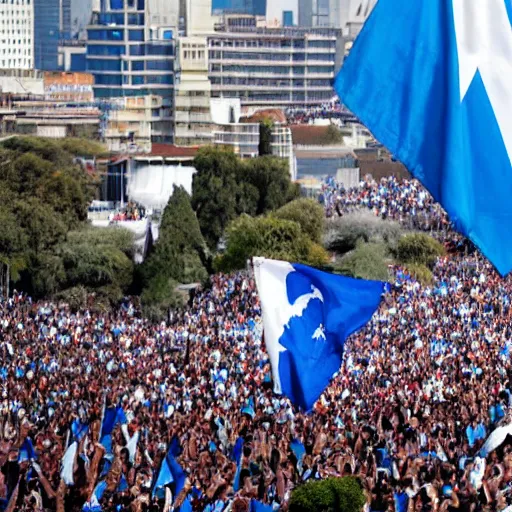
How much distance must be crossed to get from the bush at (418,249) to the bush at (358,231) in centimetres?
98

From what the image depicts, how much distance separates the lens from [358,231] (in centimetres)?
7344

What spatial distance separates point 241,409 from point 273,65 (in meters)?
144

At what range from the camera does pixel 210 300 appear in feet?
180

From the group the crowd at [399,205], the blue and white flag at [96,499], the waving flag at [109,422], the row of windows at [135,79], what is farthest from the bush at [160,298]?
the row of windows at [135,79]

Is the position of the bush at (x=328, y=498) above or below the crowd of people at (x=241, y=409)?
above

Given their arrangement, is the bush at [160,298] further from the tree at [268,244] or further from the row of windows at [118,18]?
the row of windows at [118,18]

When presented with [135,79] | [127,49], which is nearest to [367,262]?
[135,79]

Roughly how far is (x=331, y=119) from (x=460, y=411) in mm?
126376

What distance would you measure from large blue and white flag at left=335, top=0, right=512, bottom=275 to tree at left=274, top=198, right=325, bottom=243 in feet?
196

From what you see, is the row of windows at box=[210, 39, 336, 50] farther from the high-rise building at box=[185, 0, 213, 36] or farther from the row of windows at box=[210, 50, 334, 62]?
the high-rise building at box=[185, 0, 213, 36]

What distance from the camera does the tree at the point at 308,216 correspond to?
251 feet

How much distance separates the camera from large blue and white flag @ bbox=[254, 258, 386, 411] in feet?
65.4

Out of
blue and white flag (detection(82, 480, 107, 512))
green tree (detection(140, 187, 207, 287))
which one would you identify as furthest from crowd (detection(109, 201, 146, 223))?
blue and white flag (detection(82, 480, 107, 512))

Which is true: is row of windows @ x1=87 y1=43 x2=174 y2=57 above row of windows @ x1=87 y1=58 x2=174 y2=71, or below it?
above
